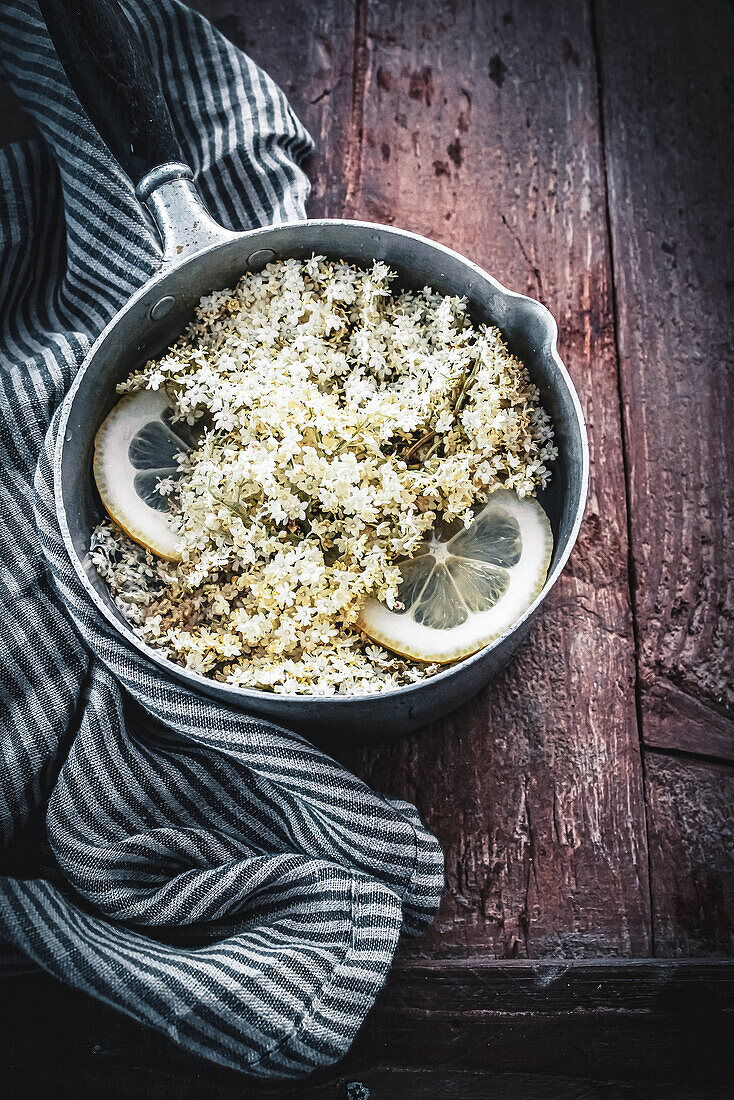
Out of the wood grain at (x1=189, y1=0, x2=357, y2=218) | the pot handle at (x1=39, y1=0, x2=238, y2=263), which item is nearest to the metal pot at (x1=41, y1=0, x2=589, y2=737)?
the pot handle at (x1=39, y1=0, x2=238, y2=263)

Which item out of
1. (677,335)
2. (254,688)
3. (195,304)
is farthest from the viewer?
(677,335)

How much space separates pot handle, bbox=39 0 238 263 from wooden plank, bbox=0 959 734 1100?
625 millimetres

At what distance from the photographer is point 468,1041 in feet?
2.29

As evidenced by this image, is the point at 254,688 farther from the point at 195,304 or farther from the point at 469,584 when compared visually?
the point at 195,304

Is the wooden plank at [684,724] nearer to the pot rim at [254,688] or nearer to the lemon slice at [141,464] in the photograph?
the pot rim at [254,688]

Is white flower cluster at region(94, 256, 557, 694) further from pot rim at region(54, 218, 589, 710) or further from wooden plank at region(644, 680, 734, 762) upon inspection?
wooden plank at region(644, 680, 734, 762)

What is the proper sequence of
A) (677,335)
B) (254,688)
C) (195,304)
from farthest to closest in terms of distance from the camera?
(677,335), (195,304), (254,688)

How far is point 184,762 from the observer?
0.72 m

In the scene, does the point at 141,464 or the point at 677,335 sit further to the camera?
the point at 677,335

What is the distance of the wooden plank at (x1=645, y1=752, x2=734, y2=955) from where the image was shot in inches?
29.2

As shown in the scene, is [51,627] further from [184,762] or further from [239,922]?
[239,922]

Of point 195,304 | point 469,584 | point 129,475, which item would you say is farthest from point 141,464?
point 469,584

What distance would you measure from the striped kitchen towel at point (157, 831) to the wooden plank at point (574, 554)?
0.07 metres

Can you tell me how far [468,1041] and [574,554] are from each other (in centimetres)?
44
